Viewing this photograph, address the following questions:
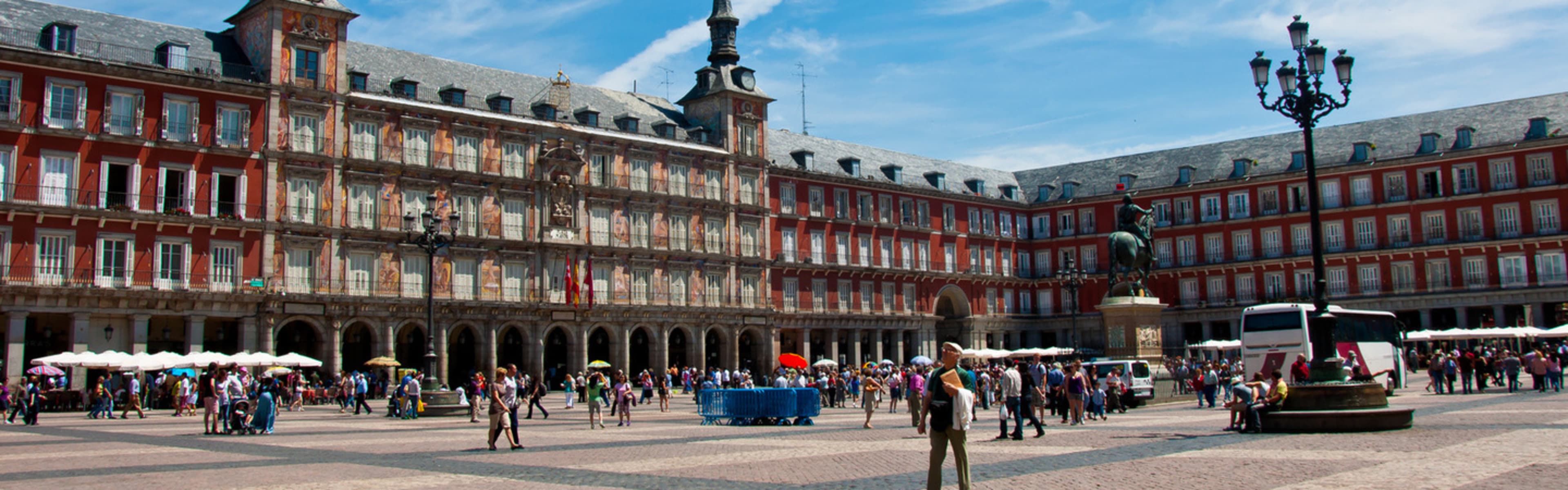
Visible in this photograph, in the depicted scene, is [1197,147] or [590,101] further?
[1197,147]

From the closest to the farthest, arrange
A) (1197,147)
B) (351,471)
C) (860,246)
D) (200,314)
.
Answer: (351,471) → (200,314) → (860,246) → (1197,147)

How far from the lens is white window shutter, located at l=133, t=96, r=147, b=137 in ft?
141

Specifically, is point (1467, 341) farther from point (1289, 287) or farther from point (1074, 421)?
point (1074, 421)

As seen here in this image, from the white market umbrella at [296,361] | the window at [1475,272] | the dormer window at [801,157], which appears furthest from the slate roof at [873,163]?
the white market umbrella at [296,361]

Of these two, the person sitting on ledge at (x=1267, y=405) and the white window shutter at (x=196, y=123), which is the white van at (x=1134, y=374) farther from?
the white window shutter at (x=196, y=123)

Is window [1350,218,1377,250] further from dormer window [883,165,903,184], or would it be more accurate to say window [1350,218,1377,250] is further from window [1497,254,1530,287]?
dormer window [883,165,903,184]

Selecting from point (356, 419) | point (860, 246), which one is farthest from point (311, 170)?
point (860, 246)

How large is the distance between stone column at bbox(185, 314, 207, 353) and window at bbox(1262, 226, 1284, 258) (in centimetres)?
5377

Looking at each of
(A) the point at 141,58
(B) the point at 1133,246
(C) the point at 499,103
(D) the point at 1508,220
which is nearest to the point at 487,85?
(C) the point at 499,103

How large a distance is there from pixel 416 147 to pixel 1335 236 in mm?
47857

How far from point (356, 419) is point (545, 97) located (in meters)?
28.5

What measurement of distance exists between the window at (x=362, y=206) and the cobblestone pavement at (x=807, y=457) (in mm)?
22828

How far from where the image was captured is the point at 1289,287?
69562 millimetres

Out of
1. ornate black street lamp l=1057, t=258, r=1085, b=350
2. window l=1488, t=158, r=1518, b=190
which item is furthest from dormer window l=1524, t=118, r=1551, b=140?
ornate black street lamp l=1057, t=258, r=1085, b=350
